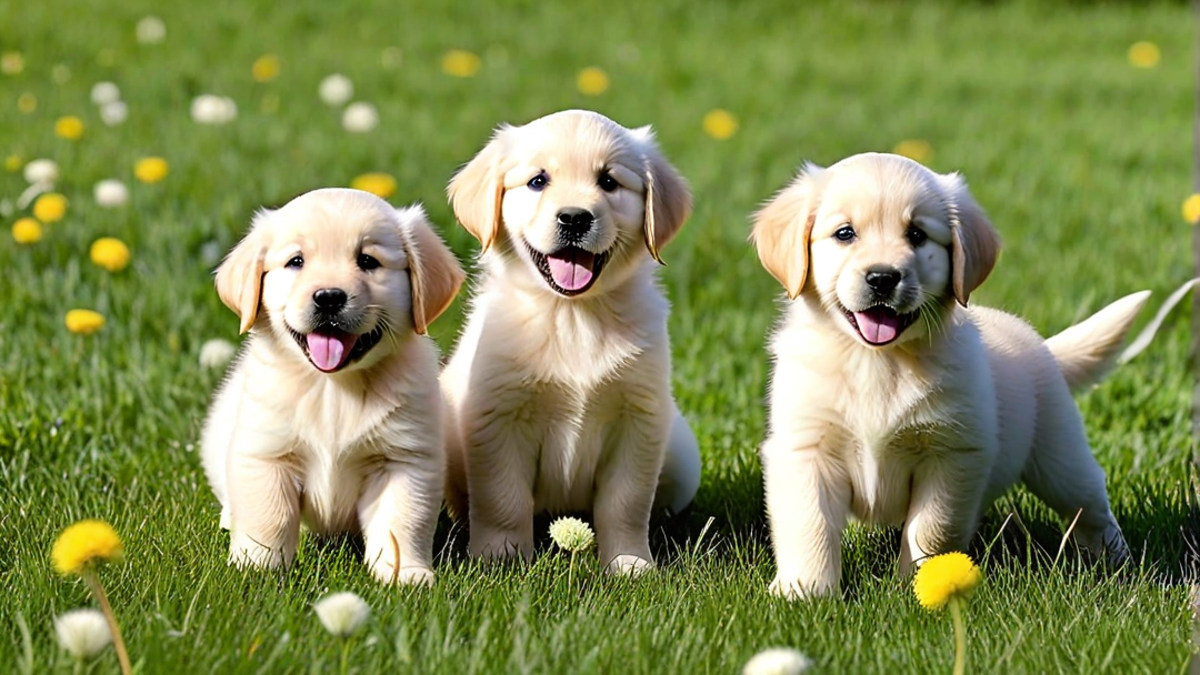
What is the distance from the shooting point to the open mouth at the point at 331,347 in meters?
3.00

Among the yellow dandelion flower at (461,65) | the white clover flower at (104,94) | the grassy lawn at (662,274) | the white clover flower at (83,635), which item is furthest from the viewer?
the yellow dandelion flower at (461,65)

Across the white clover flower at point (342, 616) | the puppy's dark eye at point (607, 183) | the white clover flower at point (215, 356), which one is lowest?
the white clover flower at point (215, 356)

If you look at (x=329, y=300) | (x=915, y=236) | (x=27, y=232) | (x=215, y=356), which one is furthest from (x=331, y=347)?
(x=27, y=232)

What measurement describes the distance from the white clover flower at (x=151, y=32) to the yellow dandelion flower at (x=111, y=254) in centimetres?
386

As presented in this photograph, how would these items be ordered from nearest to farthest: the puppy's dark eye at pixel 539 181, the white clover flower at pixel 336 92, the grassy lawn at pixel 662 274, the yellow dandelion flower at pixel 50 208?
the grassy lawn at pixel 662 274, the puppy's dark eye at pixel 539 181, the yellow dandelion flower at pixel 50 208, the white clover flower at pixel 336 92

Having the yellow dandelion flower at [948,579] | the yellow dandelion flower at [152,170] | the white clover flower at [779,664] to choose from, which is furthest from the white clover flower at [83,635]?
the yellow dandelion flower at [152,170]

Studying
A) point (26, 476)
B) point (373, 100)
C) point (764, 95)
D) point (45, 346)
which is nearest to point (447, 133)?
point (373, 100)

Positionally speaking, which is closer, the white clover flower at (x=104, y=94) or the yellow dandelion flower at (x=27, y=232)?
the yellow dandelion flower at (x=27, y=232)

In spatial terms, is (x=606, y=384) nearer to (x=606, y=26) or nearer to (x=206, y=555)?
(x=206, y=555)

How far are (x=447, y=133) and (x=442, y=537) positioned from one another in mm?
3914

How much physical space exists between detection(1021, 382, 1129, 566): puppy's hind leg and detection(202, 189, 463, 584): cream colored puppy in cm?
143

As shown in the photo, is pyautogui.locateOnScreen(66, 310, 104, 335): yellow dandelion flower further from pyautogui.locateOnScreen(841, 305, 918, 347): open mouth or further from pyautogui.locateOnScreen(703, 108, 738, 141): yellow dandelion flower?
pyautogui.locateOnScreen(703, 108, 738, 141): yellow dandelion flower

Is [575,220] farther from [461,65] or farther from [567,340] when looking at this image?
[461,65]

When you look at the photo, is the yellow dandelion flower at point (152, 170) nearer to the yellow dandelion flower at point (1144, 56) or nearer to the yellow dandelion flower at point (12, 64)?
the yellow dandelion flower at point (12, 64)
